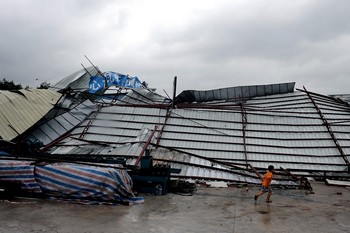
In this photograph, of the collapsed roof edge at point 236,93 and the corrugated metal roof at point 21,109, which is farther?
the collapsed roof edge at point 236,93

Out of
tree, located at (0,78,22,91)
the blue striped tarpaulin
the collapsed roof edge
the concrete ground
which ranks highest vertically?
tree, located at (0,78,22,91)

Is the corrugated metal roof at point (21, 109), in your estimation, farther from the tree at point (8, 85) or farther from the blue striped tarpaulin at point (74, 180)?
the tree at point (8, 85)

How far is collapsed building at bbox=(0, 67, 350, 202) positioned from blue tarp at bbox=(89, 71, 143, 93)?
162 mm

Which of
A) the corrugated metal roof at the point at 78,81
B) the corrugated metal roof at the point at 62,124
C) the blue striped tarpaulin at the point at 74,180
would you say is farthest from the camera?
the corrugated metal roof at the point at 78,81

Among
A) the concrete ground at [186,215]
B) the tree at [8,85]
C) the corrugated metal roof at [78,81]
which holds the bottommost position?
the concrete ground at [186,215]

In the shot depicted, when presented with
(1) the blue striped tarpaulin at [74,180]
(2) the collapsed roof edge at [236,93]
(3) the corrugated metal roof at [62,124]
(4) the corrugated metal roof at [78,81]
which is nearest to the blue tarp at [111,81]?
(4) the corrugated metal roof at [78,81]

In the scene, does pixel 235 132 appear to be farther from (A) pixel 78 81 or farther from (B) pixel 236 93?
(A) pixel 78 81

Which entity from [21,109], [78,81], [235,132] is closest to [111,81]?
[78,81]

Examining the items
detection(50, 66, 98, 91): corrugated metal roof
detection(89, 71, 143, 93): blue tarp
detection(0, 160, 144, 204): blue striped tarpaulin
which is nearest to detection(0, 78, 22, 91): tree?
detection(50, 66, 98, 91): corrugated metal roof

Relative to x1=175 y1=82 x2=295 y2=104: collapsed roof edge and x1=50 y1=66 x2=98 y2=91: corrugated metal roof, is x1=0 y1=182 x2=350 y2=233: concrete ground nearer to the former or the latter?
x1=175 y1=82 x2=295 y2=104: collapsed roof edge

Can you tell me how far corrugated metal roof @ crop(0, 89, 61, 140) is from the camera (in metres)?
19.6

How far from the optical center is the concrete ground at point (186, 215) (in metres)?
8.46

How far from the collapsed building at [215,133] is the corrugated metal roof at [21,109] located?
30 centimetres

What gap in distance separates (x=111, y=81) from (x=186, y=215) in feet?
70.5
